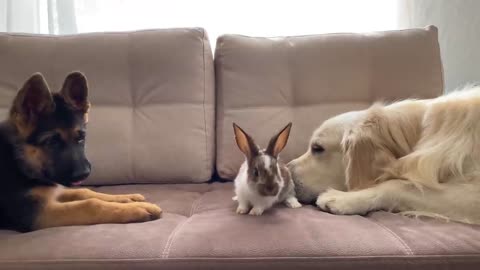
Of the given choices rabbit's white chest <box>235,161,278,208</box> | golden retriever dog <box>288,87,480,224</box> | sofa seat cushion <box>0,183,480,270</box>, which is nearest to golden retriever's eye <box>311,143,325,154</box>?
golden retriever dog <box>288,87,480,224</box>

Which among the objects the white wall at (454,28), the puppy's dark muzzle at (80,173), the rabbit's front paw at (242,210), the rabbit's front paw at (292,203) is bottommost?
the rabbit's front paw at (292,203)

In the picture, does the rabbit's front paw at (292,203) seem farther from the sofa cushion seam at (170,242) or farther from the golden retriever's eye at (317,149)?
the sofa cushion seam at (170,242)

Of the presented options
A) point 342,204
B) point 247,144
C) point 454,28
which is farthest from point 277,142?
point 454,28

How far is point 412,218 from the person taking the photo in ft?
5.05

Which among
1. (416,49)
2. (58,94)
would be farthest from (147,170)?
(416,49)

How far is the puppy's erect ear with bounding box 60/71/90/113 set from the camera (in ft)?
5.48

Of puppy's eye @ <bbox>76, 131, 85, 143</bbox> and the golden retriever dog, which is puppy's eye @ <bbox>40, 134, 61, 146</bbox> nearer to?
puppy's eye @ <bbox>76, 131, 85, 143</bbox>

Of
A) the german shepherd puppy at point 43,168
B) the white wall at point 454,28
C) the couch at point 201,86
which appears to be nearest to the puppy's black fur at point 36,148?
the german shepherd puppy at point 43,168

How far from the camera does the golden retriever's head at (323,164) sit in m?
1.87

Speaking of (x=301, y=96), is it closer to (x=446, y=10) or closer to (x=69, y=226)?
(x=446, y=10)

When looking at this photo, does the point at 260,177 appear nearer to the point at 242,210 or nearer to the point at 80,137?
the point at 242,210

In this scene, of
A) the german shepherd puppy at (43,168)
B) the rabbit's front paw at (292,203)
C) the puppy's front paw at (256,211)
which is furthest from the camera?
the rabbit's front paw at (292,203)

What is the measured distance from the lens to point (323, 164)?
75.5 inches

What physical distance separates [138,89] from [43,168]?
2.72 ft
